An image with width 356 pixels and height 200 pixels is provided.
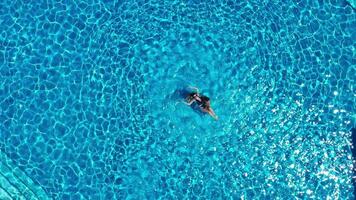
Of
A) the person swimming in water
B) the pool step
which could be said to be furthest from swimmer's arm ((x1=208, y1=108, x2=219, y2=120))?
the pool step

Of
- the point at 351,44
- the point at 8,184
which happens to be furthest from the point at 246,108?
the point at 8,184

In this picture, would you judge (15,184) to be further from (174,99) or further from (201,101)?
(201,101)

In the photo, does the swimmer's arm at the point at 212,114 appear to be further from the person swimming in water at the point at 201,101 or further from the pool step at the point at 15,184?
the pool step at the point at 15,184

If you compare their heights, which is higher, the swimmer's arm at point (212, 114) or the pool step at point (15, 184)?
the swimmer's arm at point (212, 114)

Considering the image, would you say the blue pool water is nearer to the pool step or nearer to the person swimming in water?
the pool step

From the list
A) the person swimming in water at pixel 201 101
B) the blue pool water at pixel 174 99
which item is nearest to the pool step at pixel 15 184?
the blue pool water at pixel 174 99

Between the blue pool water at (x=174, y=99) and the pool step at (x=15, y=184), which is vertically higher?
the blue pool water at (x=174, y=99)

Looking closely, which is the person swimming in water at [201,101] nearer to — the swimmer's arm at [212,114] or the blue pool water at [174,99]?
the swimmer's arm at [212,114]

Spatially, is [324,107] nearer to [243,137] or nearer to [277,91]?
[277,91]
